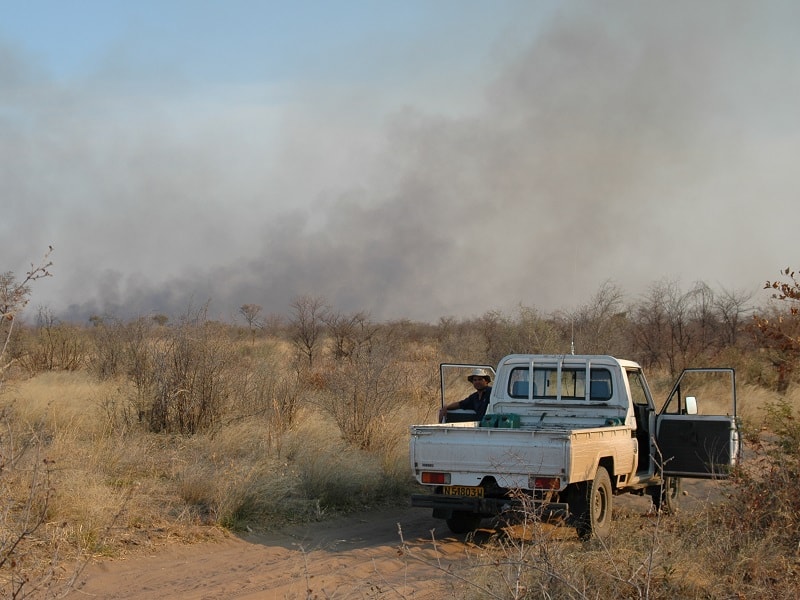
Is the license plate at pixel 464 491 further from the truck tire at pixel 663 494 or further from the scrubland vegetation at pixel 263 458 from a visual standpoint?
the truck tire at pixel 663 494

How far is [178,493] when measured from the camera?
9.30 m

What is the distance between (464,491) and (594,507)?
126cm

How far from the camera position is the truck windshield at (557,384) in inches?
393

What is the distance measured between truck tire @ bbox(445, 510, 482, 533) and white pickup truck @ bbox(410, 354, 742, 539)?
11 mm

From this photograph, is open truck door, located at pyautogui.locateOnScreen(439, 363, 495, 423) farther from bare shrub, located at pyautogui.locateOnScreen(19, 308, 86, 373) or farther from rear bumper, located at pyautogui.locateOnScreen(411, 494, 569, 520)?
bare shrub, located at pyautogui.locateOnScreen(19, 308, 86, 373)

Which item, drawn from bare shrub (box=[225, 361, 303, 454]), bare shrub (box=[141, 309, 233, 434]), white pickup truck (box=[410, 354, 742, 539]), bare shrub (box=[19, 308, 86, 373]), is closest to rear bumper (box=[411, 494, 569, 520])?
white pickup truck (box=[410, 354, 742, 539])

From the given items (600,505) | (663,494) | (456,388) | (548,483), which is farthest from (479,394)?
(456,388)

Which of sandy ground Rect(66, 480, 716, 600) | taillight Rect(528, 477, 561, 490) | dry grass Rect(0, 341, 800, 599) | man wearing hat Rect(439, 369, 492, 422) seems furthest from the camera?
man wearing hat Rect(439, 369, 492, 422)

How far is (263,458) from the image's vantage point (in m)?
10.8

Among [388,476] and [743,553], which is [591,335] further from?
[743,553]

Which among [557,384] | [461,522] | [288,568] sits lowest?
[288,568]

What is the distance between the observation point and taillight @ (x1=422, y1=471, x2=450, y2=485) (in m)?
8.39

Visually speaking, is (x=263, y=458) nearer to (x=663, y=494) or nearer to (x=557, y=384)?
(x=557, y=384)

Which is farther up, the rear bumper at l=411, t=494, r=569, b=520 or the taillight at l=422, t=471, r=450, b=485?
the taillight at l=422, t=471, r=450, b=485
